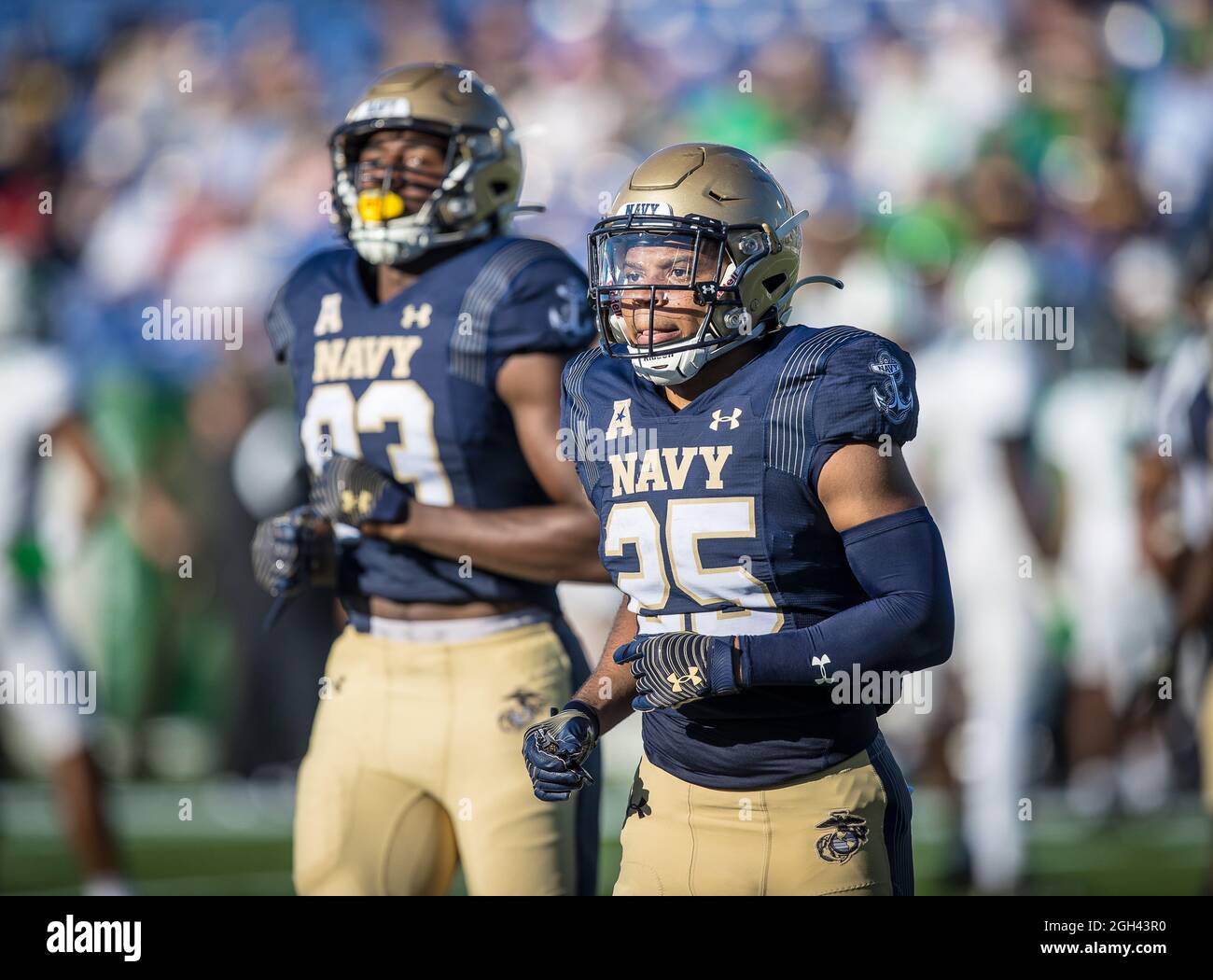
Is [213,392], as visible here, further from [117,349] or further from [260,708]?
[260,708]

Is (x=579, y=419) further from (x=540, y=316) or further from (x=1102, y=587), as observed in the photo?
(x=1102, y=587)

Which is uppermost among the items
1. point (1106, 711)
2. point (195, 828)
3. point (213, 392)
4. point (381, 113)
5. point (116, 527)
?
point (381, 113)

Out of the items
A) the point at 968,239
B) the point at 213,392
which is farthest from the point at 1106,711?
the point at 213,392

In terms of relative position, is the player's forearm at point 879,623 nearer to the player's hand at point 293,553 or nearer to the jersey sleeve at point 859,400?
the jersey sleeve at point 859,400

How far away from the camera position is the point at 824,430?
209 centimetres

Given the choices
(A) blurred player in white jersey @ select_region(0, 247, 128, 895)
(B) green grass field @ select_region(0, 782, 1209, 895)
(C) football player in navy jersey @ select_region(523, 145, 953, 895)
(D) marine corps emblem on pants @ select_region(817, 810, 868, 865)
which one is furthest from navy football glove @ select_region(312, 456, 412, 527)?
(B) green grass field @ select_region(0, 782, 1209, 895)

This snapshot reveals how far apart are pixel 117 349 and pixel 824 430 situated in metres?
4.81

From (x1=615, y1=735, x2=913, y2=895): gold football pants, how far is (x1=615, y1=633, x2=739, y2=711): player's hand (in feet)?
0.61

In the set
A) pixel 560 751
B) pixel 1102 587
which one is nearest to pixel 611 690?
pixel 560 751

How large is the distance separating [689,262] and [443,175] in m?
0.86

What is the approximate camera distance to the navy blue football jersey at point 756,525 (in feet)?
6.93

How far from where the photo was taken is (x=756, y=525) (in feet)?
6.99

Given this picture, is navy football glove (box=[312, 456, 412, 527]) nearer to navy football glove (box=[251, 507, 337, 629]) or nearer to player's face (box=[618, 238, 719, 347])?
navy football glove (box=[251, 507, 337, 629])

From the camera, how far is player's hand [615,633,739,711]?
80.4 inches
